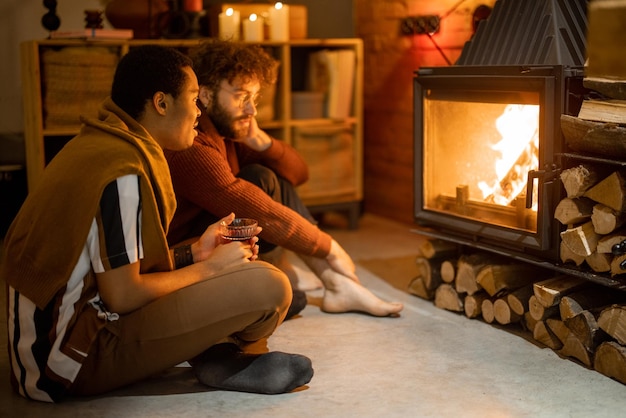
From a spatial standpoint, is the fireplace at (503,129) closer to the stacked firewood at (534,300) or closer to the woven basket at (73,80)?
the stacked firewood at (534,300)

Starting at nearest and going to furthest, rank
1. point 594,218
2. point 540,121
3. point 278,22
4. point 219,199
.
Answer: point 594,218
point 540,121
point 219,199
point 278,22

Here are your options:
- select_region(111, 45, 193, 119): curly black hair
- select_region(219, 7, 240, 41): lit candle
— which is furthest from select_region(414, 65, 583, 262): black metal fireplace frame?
select_region(219, 7, 240, 41): lit candle

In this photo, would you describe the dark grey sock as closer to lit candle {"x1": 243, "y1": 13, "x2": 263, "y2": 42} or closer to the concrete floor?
the concrete floor

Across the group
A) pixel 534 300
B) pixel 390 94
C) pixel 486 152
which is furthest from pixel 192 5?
pixel 534 300

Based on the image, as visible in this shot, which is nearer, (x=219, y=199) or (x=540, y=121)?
(x=540, y=121)

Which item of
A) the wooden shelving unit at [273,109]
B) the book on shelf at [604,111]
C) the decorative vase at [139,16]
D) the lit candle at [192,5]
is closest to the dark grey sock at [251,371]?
the book on shelf at [604,111]

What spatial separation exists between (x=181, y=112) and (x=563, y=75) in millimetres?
1039

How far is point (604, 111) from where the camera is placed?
6.57 ft

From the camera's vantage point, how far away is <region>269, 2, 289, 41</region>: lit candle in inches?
146

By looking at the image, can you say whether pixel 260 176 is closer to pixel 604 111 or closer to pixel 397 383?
pixel 397 383

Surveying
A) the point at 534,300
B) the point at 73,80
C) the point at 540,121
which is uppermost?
the point at 73,80

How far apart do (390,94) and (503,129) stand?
169 centimetres

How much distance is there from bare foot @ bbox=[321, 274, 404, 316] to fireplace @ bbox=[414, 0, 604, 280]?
12.2 inches

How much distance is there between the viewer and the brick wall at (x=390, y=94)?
151 inches
